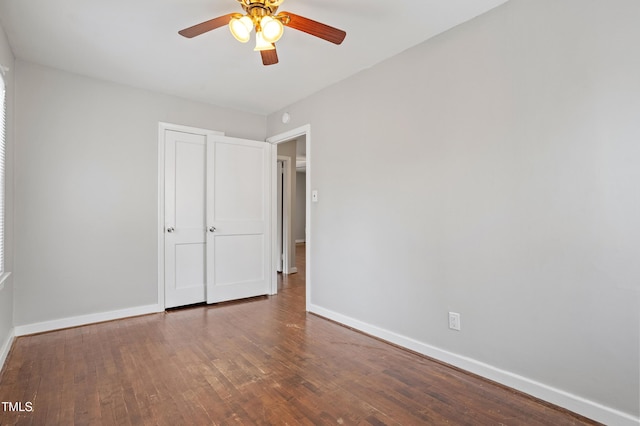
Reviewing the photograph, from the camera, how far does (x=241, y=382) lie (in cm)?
211

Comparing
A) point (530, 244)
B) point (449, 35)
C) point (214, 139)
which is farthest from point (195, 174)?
point (530, 244)

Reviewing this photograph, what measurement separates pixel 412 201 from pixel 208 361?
2.03m

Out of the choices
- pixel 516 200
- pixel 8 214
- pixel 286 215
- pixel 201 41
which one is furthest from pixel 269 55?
pixel 286 215

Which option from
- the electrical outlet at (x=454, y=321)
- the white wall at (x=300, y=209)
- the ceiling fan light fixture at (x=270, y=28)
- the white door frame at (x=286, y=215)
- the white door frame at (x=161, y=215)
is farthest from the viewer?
the white wall at (x=300, y=209)

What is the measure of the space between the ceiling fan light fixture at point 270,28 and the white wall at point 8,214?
2.12 metres

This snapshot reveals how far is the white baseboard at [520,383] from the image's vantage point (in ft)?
5.53

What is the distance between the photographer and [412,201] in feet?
8.70

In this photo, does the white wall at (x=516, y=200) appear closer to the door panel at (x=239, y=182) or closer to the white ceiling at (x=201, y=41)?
the white ceiling at (x=201, y=41)

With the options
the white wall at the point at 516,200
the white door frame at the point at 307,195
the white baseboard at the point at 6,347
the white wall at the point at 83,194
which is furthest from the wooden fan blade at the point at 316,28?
the white baseboard at the point at 6,347

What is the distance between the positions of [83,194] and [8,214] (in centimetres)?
60

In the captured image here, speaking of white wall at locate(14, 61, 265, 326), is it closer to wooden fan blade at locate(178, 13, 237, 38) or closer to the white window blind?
the white window blind

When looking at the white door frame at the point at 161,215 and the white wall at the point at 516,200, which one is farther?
A: the white door frame at the point at 161,215

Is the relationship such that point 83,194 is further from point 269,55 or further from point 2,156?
point 269,55

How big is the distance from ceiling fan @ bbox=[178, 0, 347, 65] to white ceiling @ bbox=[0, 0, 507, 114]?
0.24 metres
